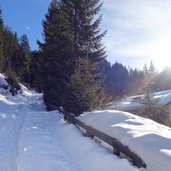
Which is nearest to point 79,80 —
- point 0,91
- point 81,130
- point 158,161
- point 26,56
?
point 81,130

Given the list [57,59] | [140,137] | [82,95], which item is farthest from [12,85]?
[140,137]

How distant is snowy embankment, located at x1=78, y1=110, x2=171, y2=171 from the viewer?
25.6ft

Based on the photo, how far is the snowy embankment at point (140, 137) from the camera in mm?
7816

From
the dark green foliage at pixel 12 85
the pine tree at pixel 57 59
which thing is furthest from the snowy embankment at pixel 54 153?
the dark green foliage at pixel 12 85

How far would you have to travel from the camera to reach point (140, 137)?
938cm

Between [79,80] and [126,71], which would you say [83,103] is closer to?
[79,80]

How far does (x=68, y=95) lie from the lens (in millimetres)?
20109

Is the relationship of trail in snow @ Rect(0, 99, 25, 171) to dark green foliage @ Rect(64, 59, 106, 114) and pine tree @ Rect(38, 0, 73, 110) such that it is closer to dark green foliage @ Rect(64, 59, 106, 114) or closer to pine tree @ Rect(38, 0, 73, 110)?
dark green foliage @ Rect(64, 59, 106, 114)

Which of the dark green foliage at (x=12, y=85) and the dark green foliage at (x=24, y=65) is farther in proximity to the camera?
the dark green foliage at (x=24, y=65)

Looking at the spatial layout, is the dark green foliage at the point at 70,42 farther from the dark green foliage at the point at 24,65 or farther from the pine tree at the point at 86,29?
the dark green foliage at the point at 24,65

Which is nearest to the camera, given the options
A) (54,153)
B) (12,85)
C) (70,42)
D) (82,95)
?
(54,153)

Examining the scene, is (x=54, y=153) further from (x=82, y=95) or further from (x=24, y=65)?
(x=24, y=65)

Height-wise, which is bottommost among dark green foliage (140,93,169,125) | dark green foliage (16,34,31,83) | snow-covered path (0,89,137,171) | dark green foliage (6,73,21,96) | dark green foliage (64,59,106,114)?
snow-covered path (0,89,137,171)

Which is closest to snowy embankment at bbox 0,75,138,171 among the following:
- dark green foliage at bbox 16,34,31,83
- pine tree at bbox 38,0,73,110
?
pine tree at bbox 38,0,73,110
